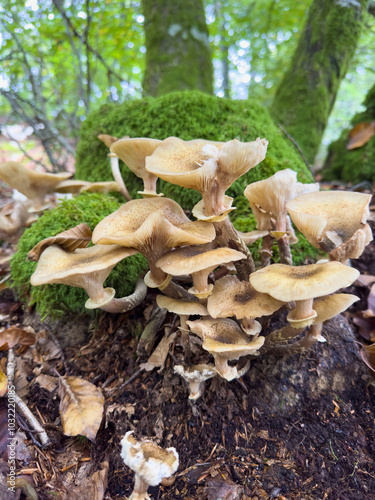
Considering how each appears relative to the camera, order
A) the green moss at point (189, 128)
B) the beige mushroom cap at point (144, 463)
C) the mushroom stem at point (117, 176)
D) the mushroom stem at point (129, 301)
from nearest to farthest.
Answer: the beige mushroom cap at point (144, 463), the mushroom stem at point (129, 301), the green moss at point (189, 128), the mushroom stem at point (117, 176)

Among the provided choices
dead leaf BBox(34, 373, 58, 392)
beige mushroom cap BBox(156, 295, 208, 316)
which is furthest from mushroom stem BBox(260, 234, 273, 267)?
dead leaf BBox(34, 373, 58, 392)

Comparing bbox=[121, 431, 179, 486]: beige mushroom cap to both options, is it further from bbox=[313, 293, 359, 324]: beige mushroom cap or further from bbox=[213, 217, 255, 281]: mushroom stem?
bbox=[213, 217, 255, 281]: mushroom stem

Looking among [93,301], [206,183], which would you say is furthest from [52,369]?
[206,183]

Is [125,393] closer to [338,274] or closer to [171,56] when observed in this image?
[338,274]

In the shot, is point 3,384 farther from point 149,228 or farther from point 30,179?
point 30,179

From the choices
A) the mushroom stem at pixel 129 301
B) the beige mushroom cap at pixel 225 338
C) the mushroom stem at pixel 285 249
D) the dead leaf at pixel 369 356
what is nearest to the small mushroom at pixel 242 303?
the beige mushroom cap at pixel 225 338

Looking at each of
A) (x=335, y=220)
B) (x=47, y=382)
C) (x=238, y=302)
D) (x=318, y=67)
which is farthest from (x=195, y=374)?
(x=318, y=67)

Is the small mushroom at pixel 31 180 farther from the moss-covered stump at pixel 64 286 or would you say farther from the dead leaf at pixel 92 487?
the dead leaf at pixel 92 487
